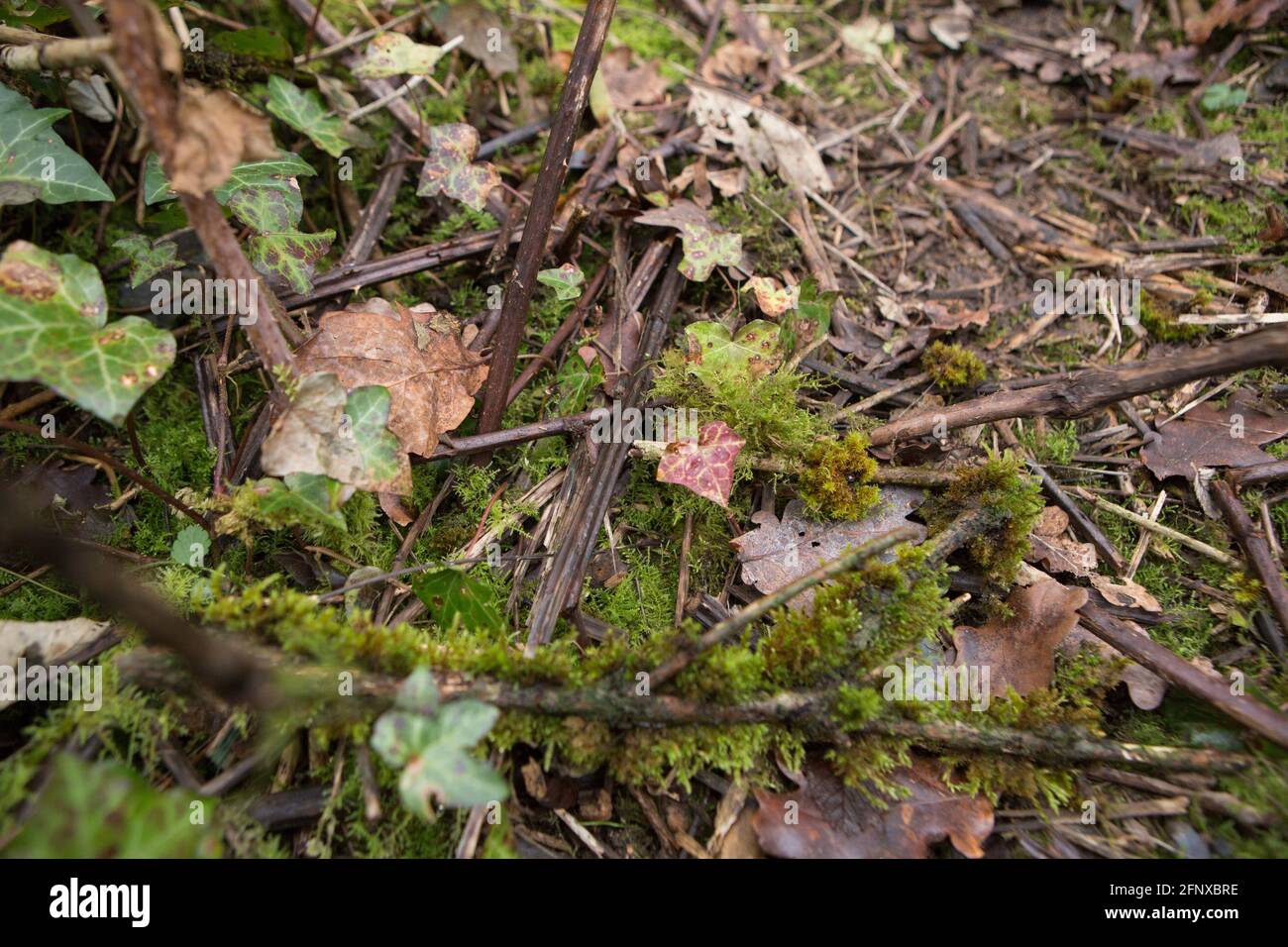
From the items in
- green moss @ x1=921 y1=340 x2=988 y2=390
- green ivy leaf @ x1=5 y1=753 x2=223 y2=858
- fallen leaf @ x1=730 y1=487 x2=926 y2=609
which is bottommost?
green ivy leaf @ x1=5 y1=753 x2=223 y2=858

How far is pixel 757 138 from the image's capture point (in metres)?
3.97

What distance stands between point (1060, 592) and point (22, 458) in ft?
13.5

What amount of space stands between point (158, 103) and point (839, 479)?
2.50 metres

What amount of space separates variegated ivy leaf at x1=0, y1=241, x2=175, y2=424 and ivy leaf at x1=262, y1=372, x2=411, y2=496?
0.40 metres

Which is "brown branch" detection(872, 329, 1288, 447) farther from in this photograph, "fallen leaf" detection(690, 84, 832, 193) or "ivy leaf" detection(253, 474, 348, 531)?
"ivy leaf" detection(253, 474, 348, 531)

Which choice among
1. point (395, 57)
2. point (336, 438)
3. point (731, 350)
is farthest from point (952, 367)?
point (395, 57)

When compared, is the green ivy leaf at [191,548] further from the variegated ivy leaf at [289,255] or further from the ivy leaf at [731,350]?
the ivy leaf at [731,350]

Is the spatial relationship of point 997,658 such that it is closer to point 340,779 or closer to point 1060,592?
point 1060,592

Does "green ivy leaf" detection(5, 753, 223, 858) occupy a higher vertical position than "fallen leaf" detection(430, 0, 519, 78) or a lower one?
lower

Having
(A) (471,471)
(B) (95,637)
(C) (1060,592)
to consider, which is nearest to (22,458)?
(B) (95,637)

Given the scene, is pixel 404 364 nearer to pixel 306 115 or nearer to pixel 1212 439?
pixel 306 115

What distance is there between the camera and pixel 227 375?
3.12m

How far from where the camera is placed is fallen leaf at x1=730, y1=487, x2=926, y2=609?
286cm

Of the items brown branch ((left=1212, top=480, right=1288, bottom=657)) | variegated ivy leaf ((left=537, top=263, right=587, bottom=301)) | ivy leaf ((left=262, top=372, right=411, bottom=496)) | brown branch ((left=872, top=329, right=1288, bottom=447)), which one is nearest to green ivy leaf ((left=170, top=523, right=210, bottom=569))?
Result: ivy leaf ((left=262, top=372, right=411, bottom=496))
